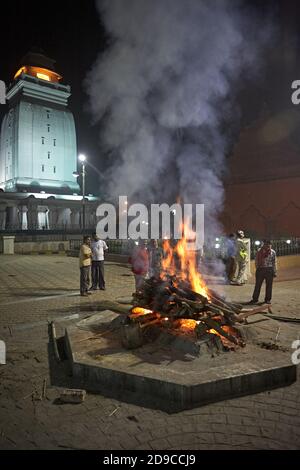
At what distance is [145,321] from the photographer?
6074mm

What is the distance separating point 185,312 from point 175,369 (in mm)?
1481

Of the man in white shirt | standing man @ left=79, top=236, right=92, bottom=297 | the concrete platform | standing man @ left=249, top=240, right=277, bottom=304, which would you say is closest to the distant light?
the man in white shirt

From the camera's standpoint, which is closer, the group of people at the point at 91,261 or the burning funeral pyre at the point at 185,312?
the burning funeral pyre at the point at 185,312

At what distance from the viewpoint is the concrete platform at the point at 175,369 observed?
427cm

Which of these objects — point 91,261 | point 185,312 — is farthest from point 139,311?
point 91,261

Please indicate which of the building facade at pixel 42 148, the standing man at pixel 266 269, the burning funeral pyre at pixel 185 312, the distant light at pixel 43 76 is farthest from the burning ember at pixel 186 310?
the distant light at pixel 43 76

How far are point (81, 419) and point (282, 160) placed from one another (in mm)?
27449

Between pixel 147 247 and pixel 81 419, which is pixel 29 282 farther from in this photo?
pixel 81 419

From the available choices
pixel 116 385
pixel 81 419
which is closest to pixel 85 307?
pixel 116 385

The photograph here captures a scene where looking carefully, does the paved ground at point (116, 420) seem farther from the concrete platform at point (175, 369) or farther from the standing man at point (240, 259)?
the standing man at point (240, 259)

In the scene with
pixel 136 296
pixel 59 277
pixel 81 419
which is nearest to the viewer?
pixel 81 419

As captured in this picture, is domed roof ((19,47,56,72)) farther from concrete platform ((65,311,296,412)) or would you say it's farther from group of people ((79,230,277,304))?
concrete platform ((65,311,296,412))

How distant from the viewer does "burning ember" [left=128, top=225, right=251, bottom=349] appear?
5.76 m

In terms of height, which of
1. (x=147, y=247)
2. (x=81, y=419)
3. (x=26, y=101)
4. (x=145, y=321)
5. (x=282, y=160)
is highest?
(x=26, y=101)
